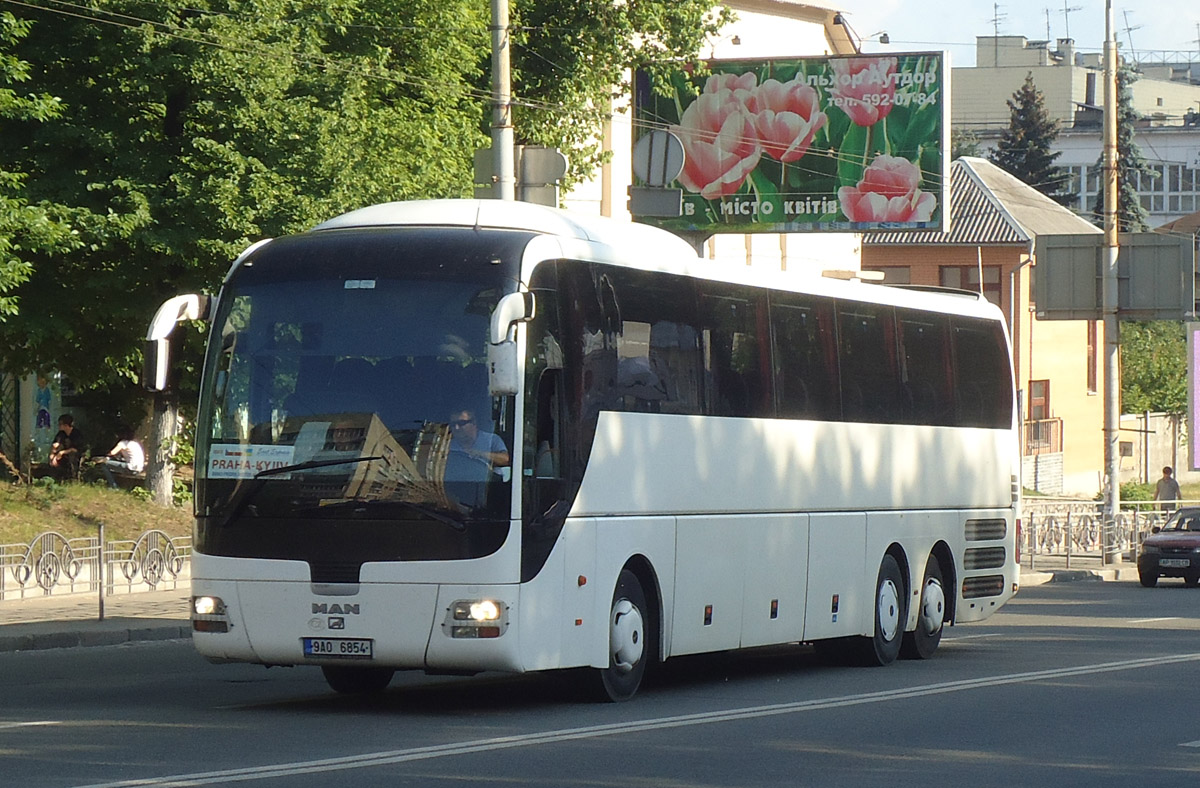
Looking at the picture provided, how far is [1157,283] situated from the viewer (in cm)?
3925

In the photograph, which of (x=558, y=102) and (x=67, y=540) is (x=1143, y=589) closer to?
(x=558, y=102)

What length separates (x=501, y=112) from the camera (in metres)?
23.4

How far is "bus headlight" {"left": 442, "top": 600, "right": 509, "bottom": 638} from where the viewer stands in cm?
1220

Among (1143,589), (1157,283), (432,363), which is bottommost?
(1143,589)

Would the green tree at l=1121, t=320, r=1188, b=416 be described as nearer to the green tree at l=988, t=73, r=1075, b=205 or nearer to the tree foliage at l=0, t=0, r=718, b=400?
the green tree at l=988, t=73, r=1075, b=205

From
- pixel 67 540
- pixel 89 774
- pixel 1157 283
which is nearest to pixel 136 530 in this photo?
pixel 67 540

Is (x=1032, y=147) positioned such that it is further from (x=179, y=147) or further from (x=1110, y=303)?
(x=179, y=147)

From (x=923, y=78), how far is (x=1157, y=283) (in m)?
6.34

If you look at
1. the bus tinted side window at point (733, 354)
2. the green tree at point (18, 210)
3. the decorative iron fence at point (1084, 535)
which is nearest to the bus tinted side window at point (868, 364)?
the bus tinted side window at point (733, 354)

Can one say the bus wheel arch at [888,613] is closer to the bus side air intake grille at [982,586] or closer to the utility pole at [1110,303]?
the bus side air intake grille at [982,586]

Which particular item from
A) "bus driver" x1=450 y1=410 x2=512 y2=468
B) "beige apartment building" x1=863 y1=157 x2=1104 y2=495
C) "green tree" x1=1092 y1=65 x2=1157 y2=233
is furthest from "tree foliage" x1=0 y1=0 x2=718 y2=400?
"green tree" x1=1092 y1=65 x2=1157 y2=233

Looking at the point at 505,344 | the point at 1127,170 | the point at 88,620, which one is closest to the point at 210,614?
the point at 505,344

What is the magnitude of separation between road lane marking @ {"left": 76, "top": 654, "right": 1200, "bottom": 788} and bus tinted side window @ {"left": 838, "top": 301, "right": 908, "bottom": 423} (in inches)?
100

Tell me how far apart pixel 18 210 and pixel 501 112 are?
616 centimetres
